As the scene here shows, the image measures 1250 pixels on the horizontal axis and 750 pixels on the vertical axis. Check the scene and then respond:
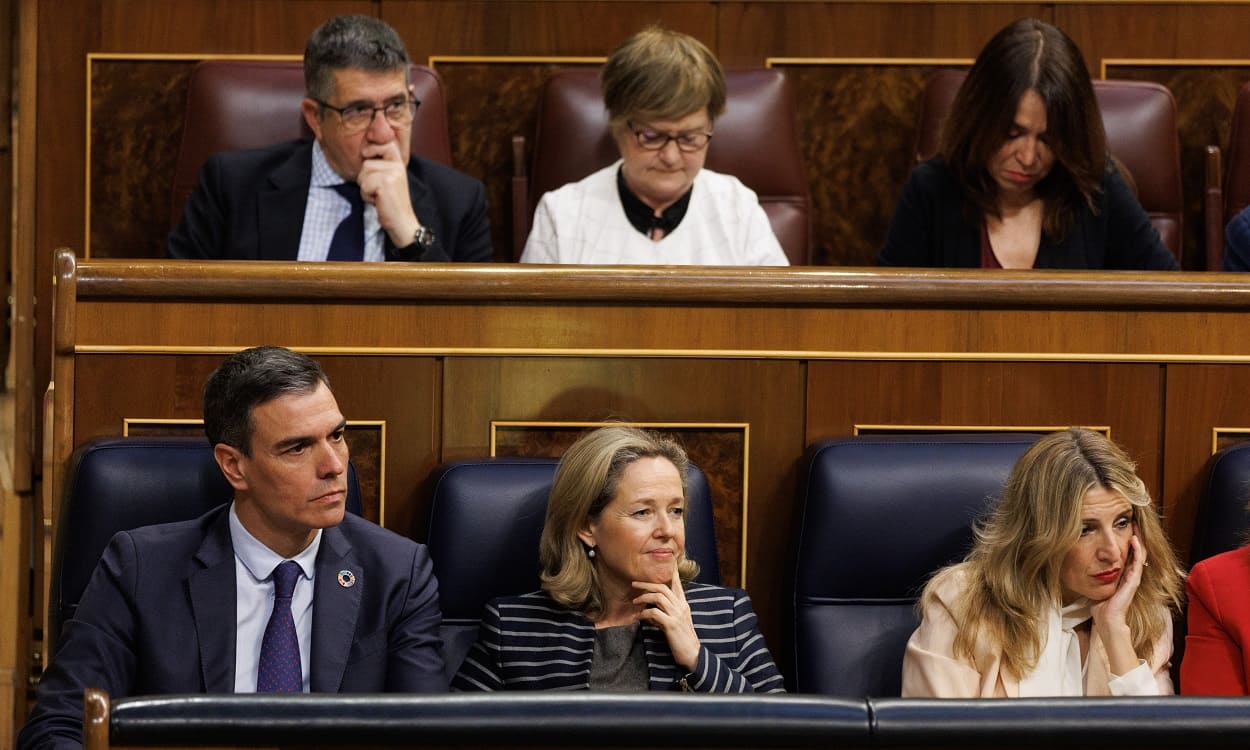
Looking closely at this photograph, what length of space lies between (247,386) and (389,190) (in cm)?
44

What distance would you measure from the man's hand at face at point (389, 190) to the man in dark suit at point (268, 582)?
1.29 ft

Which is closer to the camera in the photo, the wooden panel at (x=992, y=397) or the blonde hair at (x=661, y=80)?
the wooden panel at (x=992, y=397)

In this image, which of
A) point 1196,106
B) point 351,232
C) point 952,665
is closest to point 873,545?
point 952,665

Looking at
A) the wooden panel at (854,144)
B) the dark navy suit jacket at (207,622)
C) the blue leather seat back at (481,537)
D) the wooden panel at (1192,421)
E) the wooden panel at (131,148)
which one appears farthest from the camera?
the wooden panel at (854,144)

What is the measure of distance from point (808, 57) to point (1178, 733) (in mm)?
1330

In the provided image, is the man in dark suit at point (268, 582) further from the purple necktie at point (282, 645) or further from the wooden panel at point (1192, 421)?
the wooden panel at point (1192, 421)

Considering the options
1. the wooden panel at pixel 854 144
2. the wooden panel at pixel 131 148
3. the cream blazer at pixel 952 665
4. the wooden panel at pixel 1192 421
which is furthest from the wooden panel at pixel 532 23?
the cream blazer at pixel 952 665

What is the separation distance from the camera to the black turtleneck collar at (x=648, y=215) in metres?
1.62

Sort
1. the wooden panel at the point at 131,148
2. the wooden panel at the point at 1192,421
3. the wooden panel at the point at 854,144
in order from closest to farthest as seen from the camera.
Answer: the wooden panel at the point at 1192,421 < the wooden panel at the point at 131,148 < the wooden panel at the point at 854,144

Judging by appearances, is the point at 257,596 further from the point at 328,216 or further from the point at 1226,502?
the point at 1226,502

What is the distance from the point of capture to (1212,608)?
120cm

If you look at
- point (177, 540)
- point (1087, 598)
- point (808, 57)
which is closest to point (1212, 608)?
point (1087, 598)

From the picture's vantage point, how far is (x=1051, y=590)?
47.3 inches

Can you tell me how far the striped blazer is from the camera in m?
1.17
